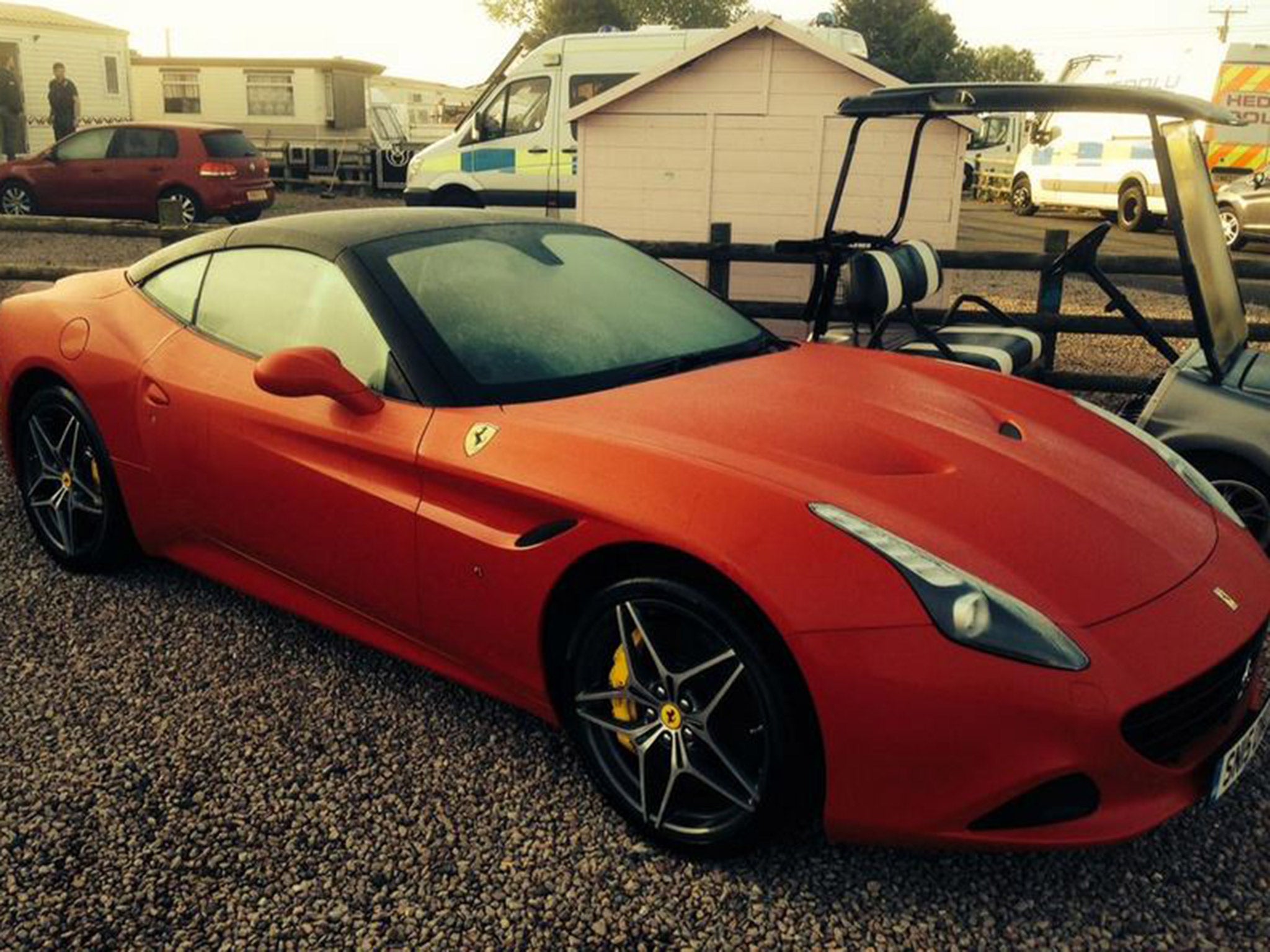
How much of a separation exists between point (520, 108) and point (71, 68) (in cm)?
2126

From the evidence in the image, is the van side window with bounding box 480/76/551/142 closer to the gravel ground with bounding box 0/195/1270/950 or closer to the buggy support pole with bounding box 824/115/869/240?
the buggy support pole with bounding box 824/115/869/240

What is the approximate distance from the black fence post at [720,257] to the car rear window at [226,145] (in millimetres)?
12373

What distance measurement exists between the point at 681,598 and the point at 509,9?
56.1 m

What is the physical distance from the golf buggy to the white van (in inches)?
296

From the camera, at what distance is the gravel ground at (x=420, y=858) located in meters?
2.29

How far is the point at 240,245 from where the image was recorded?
3559 millimetres

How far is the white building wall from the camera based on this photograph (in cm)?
2766

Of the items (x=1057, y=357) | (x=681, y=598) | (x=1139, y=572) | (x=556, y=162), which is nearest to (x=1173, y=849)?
(x=1139, y=572)

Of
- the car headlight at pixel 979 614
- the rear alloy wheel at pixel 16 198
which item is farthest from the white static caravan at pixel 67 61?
the car headlight at pixel 979 614

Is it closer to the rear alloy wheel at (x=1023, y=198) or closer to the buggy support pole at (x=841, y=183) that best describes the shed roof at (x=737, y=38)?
the buggy support pole at (x=841, y=183)

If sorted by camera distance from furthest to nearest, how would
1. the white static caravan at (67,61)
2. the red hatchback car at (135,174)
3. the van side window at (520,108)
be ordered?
the white static caravan at (67,61) → the red hatchback car at (135,174) → the van side window at (520,108)

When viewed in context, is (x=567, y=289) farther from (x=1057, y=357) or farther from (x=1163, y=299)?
(x=1163, y=299)

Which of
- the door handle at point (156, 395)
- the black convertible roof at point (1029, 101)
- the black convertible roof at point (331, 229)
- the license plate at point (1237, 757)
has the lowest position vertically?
the license plate at point (1237, 757)

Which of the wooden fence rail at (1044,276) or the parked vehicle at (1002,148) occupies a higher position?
the parked vehicle at (1002,148)
